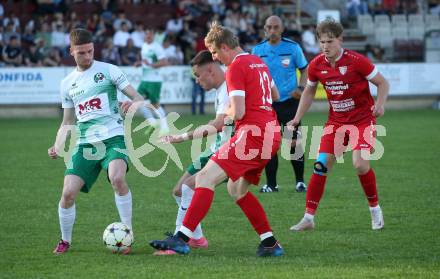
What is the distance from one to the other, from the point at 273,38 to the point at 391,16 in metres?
21.2

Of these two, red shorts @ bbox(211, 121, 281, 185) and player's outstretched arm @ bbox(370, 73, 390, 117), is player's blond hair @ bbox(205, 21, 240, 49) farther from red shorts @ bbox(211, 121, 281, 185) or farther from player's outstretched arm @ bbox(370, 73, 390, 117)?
player's outstretched arm @ bbox(370, 73, 390, 117)

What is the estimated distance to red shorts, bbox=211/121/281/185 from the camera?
7.50 metres

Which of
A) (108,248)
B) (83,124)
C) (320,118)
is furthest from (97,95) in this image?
(320,118)

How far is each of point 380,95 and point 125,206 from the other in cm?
277

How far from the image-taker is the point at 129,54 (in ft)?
85.2

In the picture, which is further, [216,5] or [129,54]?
[216,5]

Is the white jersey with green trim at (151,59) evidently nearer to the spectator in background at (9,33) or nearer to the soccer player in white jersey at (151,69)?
the soccer player in white jersey at (151,69)

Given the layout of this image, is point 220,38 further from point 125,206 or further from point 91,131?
point 125,206

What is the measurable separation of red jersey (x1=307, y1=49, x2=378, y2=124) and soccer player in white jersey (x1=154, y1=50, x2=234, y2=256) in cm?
137

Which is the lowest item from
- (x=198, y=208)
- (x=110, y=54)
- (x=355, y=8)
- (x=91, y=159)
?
(x=355, y=8)

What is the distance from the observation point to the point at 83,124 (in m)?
8.30

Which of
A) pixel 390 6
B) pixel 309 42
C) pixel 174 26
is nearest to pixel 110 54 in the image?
pixel 174 26

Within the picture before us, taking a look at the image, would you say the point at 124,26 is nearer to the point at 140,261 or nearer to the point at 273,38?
the point at 273,38

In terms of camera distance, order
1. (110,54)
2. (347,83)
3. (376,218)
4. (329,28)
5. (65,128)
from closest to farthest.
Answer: (65,128), (329,28), (347,83), (376,218), (110,54)
